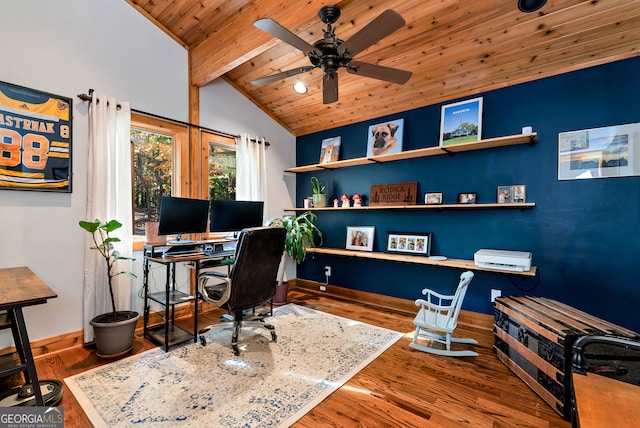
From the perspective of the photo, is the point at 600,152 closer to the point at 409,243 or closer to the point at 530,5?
the point at 530,5

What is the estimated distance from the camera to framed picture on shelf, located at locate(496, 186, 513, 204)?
2868 mm

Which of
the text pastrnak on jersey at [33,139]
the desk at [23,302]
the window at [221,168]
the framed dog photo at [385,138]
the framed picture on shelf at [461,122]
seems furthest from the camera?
the window at [221,168]

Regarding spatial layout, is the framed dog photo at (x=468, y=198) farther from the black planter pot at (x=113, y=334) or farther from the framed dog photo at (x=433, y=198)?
the black planter pot at (x=113, y=334)

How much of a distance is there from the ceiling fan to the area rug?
217cm

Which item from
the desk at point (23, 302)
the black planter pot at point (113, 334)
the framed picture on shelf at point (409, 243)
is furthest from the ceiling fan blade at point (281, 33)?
the black planter pot at point (113, 334)

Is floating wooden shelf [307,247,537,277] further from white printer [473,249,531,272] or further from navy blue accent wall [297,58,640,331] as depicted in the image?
navy blue accent wall [297,58,640,331]

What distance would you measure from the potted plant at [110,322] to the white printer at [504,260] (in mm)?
3157

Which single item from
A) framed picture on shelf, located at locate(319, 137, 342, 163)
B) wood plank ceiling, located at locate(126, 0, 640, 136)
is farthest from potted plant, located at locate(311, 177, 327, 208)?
wood plank ceiling, located at locate(126, 0, 640, 136)

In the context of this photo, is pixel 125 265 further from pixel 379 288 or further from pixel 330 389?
pixel 379 288

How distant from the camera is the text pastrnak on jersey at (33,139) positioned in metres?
2.22

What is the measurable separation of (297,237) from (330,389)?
6.85 ft

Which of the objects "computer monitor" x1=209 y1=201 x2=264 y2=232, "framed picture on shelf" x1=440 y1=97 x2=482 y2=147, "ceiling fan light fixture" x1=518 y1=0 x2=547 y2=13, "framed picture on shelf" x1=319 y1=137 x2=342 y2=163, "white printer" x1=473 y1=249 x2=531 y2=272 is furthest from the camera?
"framed picture on shelf" x1=319 y1=137 x2=342 y2=163

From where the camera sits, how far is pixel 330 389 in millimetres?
1938

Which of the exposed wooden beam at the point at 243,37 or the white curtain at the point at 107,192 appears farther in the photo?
the white curtain at the point at 107,192
